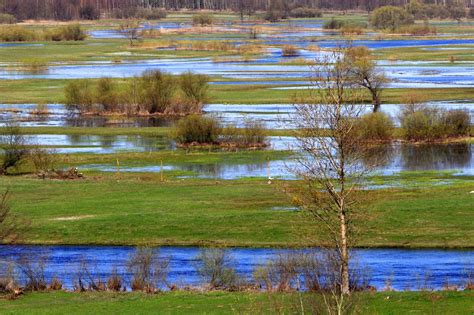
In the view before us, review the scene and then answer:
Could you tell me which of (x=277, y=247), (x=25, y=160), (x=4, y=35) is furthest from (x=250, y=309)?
(x=4, y=35)

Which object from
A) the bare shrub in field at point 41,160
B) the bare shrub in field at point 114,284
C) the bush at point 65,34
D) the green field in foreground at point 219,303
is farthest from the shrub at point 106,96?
the bush at point 65,34

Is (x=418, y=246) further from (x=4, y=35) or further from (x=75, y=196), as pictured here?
(x=4, y=35)

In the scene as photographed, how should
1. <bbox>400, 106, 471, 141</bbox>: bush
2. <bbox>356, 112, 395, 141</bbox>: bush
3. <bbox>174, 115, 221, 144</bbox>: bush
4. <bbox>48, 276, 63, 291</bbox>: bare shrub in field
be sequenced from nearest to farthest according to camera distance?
<bbox>48, 276, 63, 291</bbox>: bare shrub in field
<bbox>356, 112, 395, 141</bbox>: bush
<bbox>174, 115, 221, 144</bbox>: bush
<bbox>400, 106, 471, 141</bbox>: bush

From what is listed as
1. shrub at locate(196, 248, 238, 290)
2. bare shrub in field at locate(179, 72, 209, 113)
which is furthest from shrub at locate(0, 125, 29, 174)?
bare shrub in field at locate(179, 72, 209, 113)

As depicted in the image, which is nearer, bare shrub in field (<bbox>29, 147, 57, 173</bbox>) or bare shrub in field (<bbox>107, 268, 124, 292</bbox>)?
bare shrub in field (<bbox>107, 268, 124, 292</bbox>)

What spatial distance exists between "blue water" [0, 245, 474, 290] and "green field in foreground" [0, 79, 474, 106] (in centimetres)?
4606

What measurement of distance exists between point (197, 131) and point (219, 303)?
133ft

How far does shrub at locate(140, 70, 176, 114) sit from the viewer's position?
280 ft

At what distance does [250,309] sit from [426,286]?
7.02m

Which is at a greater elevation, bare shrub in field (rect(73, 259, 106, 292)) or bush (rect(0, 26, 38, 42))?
bare shrub in field (rect(73, 259, 106, 292))

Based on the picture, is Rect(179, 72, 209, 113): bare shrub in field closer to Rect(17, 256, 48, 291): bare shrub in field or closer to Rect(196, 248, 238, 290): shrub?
Rect(17, 256, 48, 291): bare shrub in field

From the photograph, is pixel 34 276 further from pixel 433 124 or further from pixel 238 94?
pixel 238 94

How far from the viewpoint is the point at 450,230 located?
3884 centimetres

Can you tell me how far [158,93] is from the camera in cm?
8594
